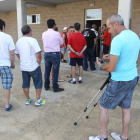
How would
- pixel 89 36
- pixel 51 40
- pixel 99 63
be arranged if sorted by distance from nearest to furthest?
pixel 99 63 → pixel 51 40 → pixel 89 36

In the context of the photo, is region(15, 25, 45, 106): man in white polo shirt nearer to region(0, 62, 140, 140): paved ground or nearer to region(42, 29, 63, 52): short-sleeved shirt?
region(0, 62, 140, 140): paved ground

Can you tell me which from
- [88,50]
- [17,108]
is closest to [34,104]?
[17,108]

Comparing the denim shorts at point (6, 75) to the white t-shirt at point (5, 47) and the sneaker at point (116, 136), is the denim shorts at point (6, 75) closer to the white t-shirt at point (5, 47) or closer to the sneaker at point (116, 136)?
the white t-shirt at point (5, 47)

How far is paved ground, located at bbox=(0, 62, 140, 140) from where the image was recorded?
2568 millimetres

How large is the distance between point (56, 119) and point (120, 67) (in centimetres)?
156

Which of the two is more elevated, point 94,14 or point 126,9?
point 94,14

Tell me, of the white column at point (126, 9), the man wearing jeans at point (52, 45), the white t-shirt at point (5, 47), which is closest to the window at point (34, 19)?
the white column at point (126, 9)

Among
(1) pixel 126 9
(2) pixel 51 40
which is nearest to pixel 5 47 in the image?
(2) pixel 51 40

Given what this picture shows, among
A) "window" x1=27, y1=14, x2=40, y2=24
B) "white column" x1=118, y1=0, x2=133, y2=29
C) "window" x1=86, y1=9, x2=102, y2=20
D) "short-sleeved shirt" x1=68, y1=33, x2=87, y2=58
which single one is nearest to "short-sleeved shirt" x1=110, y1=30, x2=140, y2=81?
"short-sleeved shirt" x1=68, y1=33, x2=87, y2=58

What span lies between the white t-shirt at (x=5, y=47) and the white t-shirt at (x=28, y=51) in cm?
17

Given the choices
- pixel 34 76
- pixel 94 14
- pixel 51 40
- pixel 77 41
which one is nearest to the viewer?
pixel 34 76

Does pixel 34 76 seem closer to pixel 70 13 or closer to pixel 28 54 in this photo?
pixel 28 54

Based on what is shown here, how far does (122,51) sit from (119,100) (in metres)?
0.64

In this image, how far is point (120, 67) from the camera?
2.04 metres
